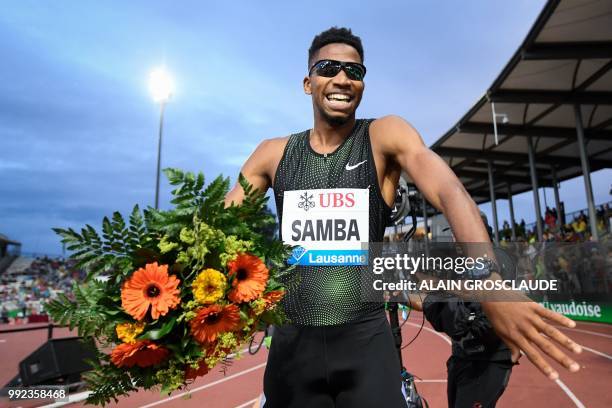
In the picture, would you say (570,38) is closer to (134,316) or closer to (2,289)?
(134,316)

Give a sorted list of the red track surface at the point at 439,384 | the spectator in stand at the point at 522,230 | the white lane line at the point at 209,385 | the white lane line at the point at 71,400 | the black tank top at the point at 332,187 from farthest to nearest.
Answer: the spectator in stand at the point at 522,230 → the white lane line at the point at 209,385 → the white lane line at the point at 71,400 → the red track surface at the point at 439,384 → the black tank top at the point at 332,187

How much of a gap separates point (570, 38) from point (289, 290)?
13.8 metres

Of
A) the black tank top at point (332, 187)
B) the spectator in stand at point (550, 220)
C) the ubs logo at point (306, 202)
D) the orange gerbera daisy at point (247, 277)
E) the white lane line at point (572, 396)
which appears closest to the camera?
the orange gerbera daisy at point (247, 277)

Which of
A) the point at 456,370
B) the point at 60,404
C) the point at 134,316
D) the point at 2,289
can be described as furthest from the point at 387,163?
the point at 2,289

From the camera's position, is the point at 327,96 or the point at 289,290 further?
the point at 327,96

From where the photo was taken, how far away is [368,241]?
82.8 inches

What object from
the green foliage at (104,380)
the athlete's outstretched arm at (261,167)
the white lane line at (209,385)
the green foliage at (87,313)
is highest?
the athlete's outstretched arm at (261,167)

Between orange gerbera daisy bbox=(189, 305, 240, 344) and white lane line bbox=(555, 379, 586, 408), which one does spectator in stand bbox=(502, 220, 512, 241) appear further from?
orange gerbera daisy bbox=(189, 305, 240, 344)

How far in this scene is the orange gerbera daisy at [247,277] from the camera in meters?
1.46

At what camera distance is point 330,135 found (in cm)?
235

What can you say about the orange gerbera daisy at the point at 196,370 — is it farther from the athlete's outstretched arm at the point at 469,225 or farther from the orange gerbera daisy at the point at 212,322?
the athlete's outstretched arm at the point at 469,225

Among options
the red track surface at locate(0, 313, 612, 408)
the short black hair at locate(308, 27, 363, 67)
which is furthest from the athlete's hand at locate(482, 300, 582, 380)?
the red track surface at locate(0, 313, 612, 408)

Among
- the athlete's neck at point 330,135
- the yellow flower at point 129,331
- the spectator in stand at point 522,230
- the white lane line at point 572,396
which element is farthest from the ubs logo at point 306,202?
the spectator in stand at point 522,230

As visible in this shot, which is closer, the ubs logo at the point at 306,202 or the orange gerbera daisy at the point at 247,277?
the orange gerbera daisy at the point at 247,277
